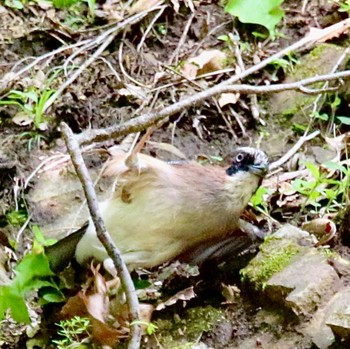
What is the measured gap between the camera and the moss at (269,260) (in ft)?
9.76

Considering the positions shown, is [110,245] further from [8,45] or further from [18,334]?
[8,45]

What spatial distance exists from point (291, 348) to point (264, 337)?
0.42 feet

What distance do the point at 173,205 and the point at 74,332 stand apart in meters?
0.56

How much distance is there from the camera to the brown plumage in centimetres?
299

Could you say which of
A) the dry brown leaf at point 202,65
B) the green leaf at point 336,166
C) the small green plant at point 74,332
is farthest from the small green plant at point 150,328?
the dry brown leaf at point 202,65

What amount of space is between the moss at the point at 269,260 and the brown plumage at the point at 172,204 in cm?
15

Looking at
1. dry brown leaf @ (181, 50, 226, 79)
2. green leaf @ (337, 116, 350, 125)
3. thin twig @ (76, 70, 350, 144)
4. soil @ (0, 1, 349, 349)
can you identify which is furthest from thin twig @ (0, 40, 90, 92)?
thin twig @ (76, 70, 350, 144)

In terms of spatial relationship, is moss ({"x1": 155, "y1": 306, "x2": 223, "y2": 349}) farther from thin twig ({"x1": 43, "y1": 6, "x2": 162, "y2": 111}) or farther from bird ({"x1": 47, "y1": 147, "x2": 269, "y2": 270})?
thin twig ({"x1": 43, "y1": 6, "x2": 162, "y2": 111})

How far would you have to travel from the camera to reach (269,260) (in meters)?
3.04

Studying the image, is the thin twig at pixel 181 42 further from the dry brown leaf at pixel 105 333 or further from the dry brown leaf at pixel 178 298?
the dry brown leaf at pixel 105 333

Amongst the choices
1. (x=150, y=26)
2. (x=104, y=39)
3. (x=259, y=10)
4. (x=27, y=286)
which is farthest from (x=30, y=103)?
(x=259, y=10)

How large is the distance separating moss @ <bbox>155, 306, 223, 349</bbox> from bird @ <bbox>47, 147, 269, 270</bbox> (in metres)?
0.22

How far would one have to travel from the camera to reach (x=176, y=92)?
4.42m

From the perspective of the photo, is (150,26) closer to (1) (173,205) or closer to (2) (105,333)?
(1) (173,205)
